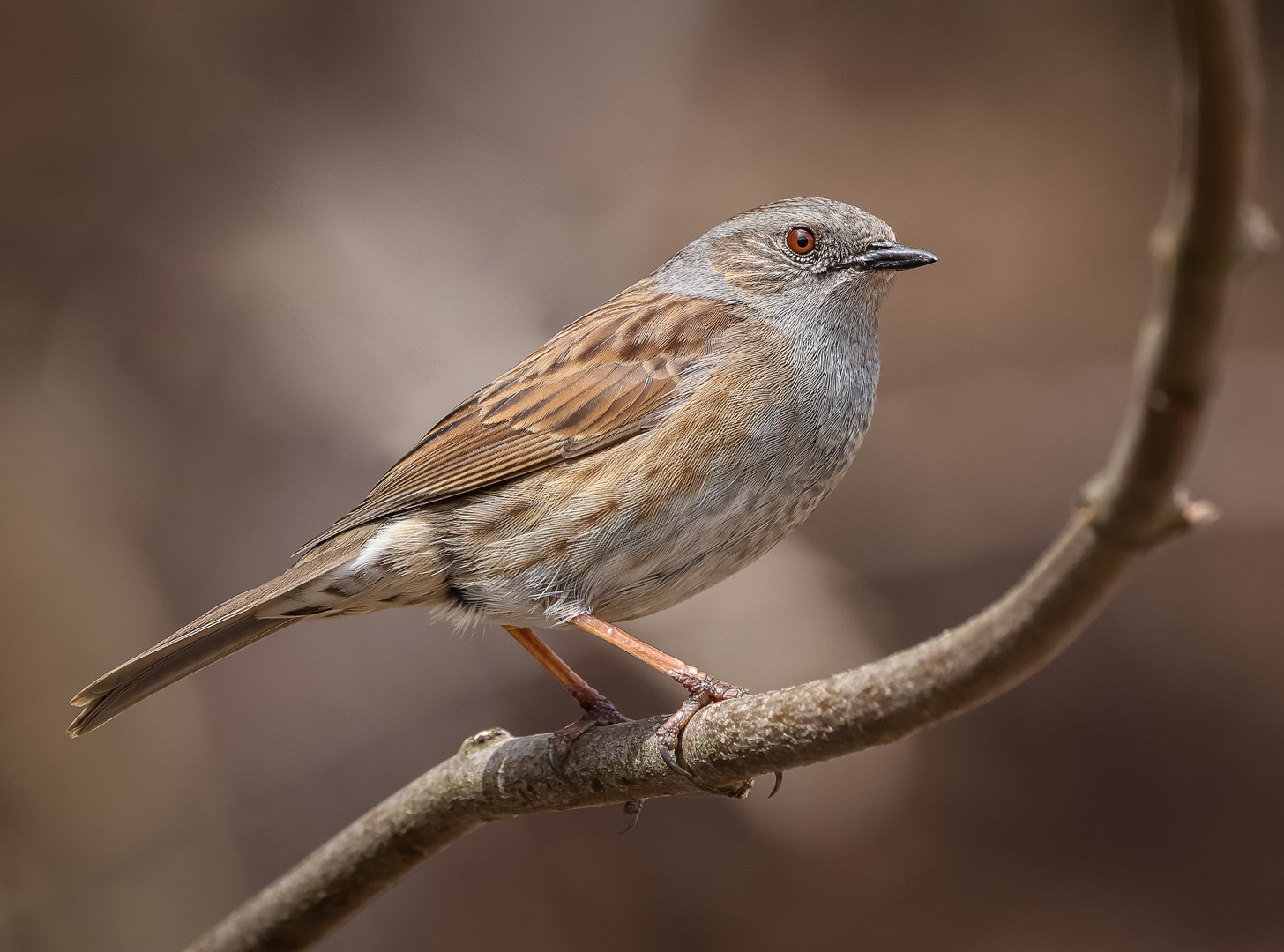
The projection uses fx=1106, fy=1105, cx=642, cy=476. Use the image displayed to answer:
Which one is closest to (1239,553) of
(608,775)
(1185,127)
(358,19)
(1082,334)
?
(1082,334)

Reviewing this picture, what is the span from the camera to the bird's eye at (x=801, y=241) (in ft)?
9.96

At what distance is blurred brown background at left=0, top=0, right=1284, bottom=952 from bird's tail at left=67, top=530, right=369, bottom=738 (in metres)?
2.14

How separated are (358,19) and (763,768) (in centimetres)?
586

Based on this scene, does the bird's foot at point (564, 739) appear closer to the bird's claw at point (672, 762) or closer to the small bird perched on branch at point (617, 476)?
the small bird perched on branch at point (617, 476)

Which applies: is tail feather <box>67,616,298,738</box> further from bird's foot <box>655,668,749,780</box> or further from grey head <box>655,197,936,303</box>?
grey head <box>655,197,936,303</box>

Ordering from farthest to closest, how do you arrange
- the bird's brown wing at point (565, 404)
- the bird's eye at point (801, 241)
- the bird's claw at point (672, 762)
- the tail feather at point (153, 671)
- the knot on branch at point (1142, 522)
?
the bird's eye at point (801, 241)
the bird's brown wing at point (565, 404)
the tail feather at point (153, 671)
the bird's claw at point (672, 762)
the knot on branch at point (1142, 522)

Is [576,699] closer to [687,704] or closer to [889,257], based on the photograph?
[687,704]

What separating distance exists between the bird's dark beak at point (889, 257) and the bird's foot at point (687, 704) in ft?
3.76

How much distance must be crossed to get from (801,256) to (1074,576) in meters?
2.01

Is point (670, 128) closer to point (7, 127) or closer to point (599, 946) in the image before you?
point (7, 127)

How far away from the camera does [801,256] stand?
10.00 ft

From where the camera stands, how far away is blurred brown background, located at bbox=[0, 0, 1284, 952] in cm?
502

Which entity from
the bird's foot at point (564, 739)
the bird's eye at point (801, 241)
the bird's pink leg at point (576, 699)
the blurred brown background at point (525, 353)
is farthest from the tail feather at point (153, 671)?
the blurred brown background at point (525, 353)

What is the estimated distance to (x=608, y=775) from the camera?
86.6 inches
